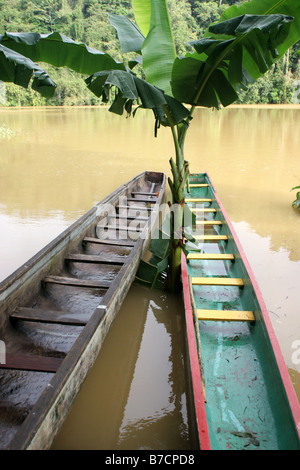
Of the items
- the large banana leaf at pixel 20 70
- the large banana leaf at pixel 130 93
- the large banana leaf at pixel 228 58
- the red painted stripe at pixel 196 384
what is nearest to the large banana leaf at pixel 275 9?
the large banana leaf at pixel 228 58

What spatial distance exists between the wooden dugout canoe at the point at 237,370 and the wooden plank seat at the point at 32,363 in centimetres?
84

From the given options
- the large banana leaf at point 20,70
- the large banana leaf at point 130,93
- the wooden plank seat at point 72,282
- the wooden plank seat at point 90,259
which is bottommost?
the wooden plank seat at point 72,282

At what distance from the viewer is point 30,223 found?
555cm

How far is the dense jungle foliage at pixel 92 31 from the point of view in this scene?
34.9 meters

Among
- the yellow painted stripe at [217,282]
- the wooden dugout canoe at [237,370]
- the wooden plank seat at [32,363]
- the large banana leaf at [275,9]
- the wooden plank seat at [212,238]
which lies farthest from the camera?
the wooden plank seat at [212,238]

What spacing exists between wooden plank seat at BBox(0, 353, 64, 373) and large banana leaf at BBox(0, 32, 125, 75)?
2.24m

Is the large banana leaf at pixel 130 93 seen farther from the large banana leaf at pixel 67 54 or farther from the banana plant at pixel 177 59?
the large banana leaf at pixel 67 54

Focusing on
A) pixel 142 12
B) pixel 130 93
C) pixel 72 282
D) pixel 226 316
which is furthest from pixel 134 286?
pixel 142 12

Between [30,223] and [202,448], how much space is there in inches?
183

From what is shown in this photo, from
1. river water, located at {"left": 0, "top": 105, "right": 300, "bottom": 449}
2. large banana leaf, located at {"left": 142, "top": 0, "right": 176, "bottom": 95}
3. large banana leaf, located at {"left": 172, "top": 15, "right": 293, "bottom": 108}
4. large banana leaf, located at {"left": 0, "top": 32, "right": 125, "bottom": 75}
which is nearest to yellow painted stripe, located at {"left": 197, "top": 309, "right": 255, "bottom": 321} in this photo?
river water, located at {"left": 0, "top": 105, "right": 300, "bottom": 449}

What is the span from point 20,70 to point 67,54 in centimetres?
61

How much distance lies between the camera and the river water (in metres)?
2.31

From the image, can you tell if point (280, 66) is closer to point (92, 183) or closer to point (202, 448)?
point (92, 183)

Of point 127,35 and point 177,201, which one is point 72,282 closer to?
point 177,201
